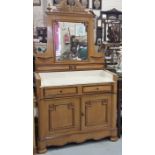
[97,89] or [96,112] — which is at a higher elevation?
[97,89]

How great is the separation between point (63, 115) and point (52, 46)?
885mm

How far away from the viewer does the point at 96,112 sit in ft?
9.93

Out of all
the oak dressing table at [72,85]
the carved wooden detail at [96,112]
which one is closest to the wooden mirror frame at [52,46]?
the oak dressing table at [72,85]

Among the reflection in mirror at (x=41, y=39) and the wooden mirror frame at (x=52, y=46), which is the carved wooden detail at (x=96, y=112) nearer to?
the wooden mirror frame at (x=52, y=46)

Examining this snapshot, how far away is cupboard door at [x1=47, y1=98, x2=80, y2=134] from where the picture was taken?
A: 2.82 m

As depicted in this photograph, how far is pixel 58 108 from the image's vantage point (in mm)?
2844

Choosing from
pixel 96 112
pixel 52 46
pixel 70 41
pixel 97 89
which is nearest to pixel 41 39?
pixel 52 46

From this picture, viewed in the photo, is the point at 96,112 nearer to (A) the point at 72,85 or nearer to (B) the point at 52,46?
(A) the point at 72,85

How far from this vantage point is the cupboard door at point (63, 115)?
9.27 ft

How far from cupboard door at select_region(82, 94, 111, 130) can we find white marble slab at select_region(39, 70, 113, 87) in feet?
0.71

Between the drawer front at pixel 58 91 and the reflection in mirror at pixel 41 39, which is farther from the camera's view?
the reflection in mirror at pixel 41 39
